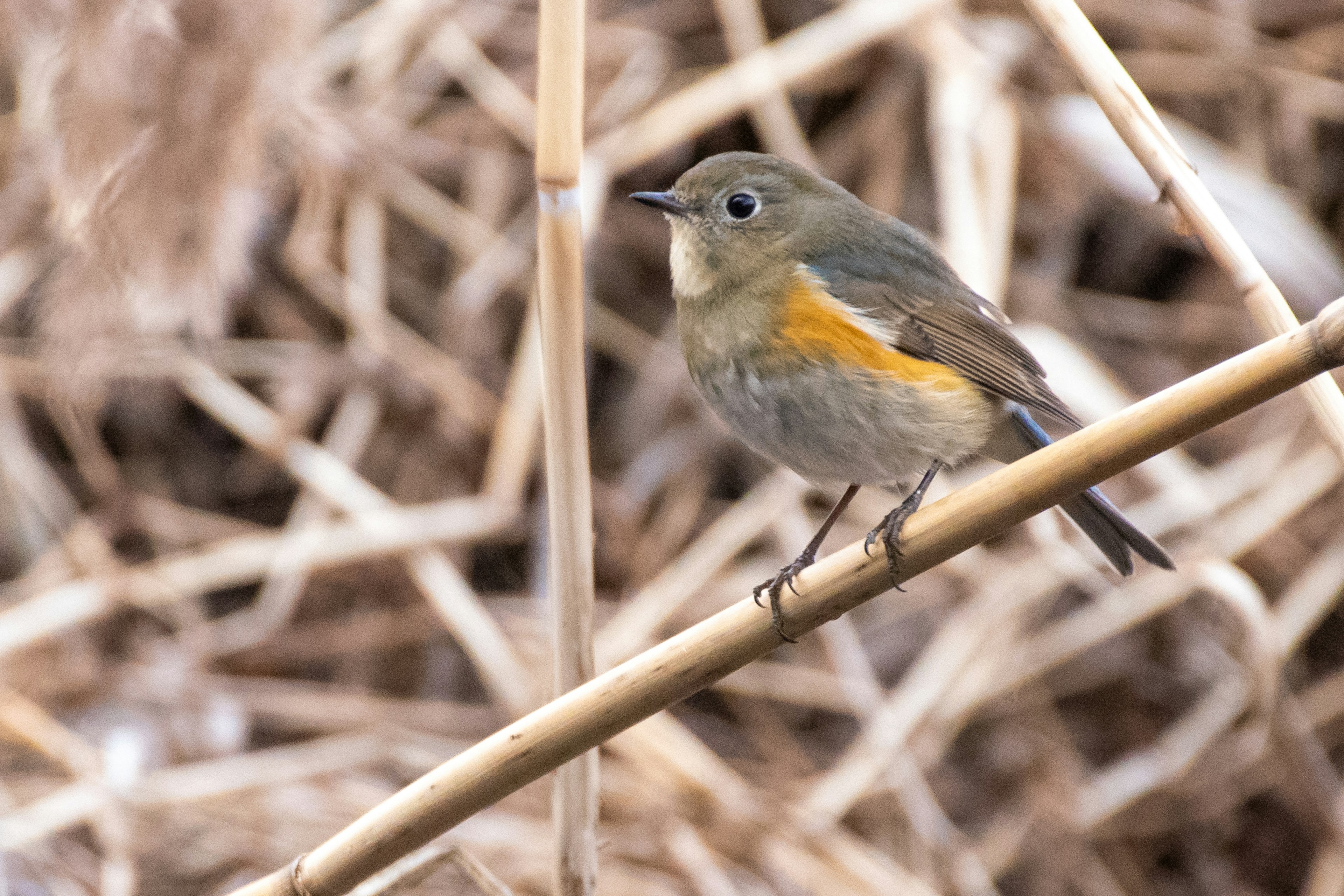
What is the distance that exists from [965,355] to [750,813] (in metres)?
0.97

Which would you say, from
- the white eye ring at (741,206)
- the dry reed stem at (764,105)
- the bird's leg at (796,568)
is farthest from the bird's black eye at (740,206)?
the dry reed stem at (764,105)

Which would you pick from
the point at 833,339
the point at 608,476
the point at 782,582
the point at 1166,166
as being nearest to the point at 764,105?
the point at 608,476

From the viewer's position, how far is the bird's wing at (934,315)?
1.70 m

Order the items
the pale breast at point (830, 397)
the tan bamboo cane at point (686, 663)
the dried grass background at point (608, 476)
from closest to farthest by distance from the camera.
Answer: the tan bamboo cane at point (686, 663) < the pale breast at point (830, 397) < the dried grass background at point (608, 476)

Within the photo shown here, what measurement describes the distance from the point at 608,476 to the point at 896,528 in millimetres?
1680

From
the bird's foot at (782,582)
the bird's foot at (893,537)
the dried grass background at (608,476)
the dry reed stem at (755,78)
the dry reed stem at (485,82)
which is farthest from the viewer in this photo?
the dry reed stem at (485,82)

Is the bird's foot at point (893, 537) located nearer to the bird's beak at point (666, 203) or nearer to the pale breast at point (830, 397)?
the pale breast at point (830, 397)

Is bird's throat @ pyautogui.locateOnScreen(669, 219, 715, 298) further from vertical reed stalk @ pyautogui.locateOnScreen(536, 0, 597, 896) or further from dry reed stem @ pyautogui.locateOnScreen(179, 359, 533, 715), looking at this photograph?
dry reed stem @ pyautogui.locateOnScreen(179, 359, 533, 715)

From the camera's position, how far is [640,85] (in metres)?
3.11

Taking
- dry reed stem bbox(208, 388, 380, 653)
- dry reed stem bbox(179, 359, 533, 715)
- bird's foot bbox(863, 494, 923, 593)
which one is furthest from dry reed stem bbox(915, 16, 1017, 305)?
A: dry reed stem bbox(208, 388, 380, 653)

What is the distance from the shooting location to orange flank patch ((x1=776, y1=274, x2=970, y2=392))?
1615mm

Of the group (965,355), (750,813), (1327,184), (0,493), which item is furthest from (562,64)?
(1327,184)

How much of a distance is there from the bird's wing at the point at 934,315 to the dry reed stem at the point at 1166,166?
1.40 ft

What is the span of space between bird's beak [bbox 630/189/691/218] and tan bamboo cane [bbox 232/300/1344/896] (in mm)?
713
